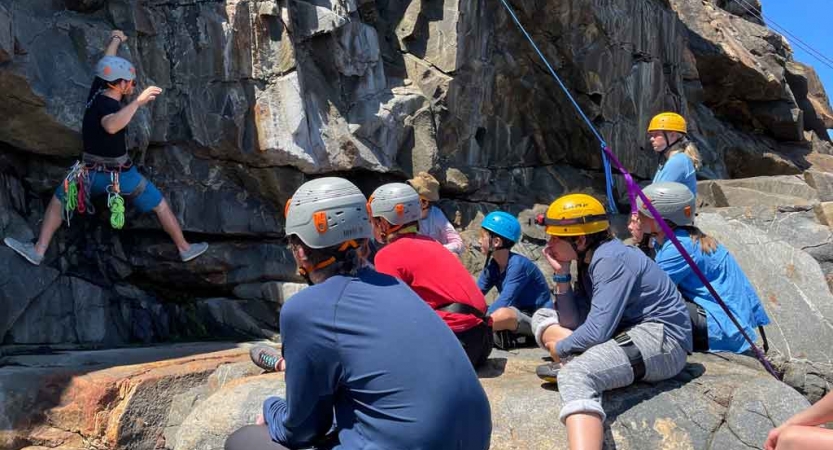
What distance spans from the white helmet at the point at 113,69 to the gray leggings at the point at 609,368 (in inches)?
203

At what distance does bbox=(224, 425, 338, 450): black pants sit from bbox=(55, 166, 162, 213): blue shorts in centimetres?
492

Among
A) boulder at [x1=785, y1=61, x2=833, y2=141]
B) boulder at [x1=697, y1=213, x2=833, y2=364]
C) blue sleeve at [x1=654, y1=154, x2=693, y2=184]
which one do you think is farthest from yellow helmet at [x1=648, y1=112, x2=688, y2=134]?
boulder at [x1=785, y1=61, x2=833, y2=141]

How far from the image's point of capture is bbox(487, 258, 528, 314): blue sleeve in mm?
6645

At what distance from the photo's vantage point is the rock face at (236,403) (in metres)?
4.65

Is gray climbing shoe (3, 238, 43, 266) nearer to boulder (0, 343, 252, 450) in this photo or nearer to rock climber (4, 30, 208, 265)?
rock climber (4, 30, 208, 265)

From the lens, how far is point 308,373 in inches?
117

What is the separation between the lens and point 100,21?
846cm

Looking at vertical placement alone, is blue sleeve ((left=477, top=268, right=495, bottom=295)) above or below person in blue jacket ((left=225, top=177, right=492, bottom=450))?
below

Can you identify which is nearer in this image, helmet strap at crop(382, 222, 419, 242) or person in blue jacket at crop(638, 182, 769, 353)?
helmet strap at crop(382, 222, 419, 242)

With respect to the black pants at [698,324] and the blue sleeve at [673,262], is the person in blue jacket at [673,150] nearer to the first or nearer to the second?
the blue sleeve at [673,262]

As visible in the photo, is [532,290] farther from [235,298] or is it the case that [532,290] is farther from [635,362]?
[235,298]

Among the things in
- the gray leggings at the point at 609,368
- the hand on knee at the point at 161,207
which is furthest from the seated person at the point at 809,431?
the hand on knee at the point at 161,207

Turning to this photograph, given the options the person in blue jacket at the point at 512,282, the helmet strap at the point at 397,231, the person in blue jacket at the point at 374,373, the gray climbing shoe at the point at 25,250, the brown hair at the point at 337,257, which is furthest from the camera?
the gray climbing shoe at the point at 25,250

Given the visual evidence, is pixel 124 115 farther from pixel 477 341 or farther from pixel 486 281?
pixel 477 341
